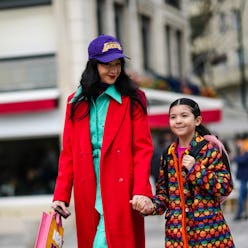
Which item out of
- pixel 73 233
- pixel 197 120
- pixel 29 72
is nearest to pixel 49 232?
pixel 197 120

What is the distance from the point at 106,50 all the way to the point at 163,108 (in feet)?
37.2

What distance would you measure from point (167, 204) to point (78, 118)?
850 millimetres

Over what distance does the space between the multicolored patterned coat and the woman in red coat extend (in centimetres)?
23

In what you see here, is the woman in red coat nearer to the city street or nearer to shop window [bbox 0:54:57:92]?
the city street

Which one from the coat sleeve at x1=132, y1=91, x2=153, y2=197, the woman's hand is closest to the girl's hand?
the coat sleeve at x1=132, y1=91, x2=153, y2=197

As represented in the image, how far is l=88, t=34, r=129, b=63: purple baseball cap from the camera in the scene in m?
5.21

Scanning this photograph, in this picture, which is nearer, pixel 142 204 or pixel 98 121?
pixel 142 204

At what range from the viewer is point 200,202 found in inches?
195

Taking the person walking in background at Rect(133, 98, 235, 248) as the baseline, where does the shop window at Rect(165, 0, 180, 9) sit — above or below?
Answer: above

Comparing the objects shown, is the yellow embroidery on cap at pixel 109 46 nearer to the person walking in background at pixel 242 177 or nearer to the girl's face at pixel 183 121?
the girl's face at pixel 183 121

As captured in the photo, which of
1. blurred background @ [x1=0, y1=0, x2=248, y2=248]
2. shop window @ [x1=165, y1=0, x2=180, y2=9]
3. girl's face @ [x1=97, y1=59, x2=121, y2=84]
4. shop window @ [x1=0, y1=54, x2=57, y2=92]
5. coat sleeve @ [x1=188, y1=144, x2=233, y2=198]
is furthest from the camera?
shop window @ [x1=165, y1=0, x2=180, y2=9]

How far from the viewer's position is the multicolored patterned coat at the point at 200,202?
192 inches

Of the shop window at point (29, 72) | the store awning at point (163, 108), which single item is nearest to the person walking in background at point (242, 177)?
the store awning at point (163, 108)

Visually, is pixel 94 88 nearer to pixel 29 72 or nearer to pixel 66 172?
pixel 66 172
